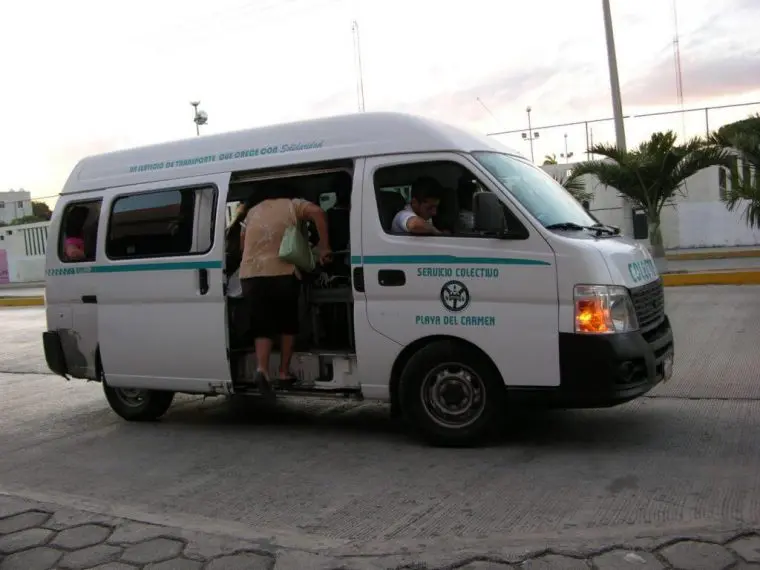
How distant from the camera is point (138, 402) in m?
6.98

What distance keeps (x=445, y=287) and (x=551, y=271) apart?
749 millimetres

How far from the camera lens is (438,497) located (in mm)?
4344

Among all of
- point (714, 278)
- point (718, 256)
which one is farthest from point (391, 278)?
point (718, 256)

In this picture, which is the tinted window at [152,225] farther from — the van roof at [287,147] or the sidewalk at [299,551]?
the sidewalk at [299,551]

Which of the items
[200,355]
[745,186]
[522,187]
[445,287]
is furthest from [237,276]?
[745,186]

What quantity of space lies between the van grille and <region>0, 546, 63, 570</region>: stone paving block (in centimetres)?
380

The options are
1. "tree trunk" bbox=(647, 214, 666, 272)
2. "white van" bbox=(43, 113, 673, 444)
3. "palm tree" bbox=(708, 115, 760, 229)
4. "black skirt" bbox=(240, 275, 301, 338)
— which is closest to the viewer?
"white van" bbox=(43, 113, 673, 444)

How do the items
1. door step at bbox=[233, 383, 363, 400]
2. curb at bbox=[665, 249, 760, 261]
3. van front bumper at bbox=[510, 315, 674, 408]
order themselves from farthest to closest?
A: curb at bbox=[665, 249, 760, 261] → door step at bbox=[233, 383, 363, 400] → van front bumper at bbox=[510, 315, 674, 408]

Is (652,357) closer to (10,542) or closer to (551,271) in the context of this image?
(551,271)

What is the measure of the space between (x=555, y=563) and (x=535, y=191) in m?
2.96

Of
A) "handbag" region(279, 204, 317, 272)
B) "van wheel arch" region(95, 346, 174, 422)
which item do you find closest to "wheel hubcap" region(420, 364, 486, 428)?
"handbag" region(279, 204, 317, 272)

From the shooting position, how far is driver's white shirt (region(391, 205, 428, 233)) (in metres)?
5.36

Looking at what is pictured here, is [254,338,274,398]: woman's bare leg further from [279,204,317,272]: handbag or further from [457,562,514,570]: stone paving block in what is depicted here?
[457,562,514,570]: stone paving block

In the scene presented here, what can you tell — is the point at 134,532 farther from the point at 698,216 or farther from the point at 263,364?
the point at 698,216
